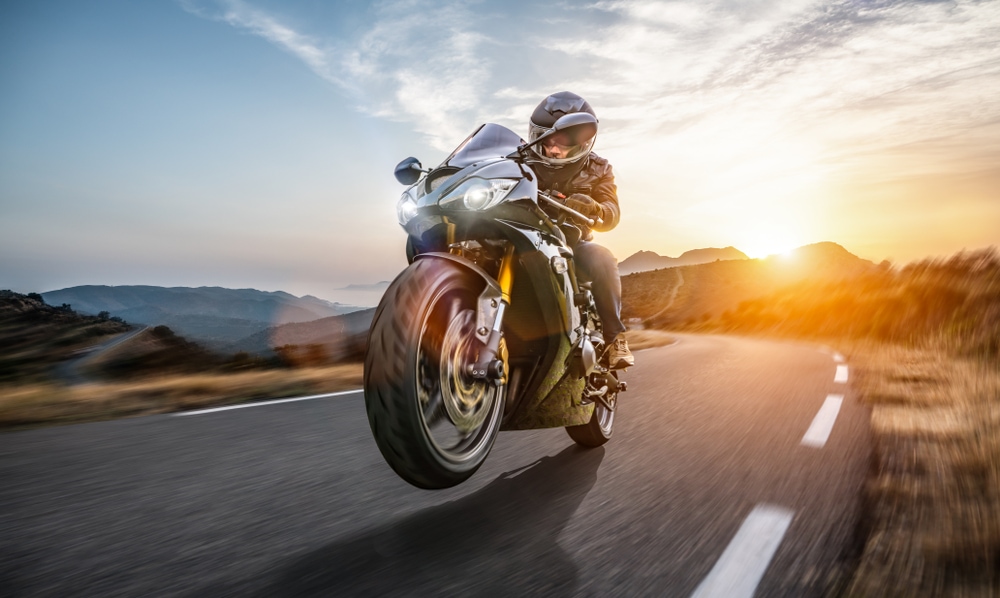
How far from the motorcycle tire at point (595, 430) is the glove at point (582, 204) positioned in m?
1.07

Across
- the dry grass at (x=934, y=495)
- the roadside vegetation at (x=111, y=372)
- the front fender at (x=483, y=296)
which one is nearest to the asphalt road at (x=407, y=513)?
the dry grass at (x=934, y=495)

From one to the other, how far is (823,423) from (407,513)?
11.7ft

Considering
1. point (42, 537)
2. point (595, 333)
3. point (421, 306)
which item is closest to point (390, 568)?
point (421, 306)

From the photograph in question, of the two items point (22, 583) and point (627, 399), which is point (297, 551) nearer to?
point (22, 583)

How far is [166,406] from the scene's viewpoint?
5809mm

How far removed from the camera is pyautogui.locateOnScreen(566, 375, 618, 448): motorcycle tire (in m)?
4.18

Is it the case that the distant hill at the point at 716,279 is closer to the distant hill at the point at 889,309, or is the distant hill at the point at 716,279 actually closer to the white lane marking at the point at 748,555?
the distant hill at the point at 889,309

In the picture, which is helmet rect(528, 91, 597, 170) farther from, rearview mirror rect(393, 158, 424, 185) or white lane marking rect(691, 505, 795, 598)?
white lane marking rect(691, 505, 795, 598)

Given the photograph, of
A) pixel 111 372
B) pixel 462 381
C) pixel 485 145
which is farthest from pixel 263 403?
pixel 485 145

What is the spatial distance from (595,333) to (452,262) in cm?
129

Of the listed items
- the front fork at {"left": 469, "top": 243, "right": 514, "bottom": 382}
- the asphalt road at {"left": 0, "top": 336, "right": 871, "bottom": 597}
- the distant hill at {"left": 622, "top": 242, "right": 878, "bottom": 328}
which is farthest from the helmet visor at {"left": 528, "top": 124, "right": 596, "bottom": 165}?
the distant hill at {"left": 622, "top": 242, "right": 878, "bottom": 328}

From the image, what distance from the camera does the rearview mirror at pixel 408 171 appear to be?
11.5 feet

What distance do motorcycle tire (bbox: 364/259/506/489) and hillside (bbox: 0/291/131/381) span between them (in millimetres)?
5382

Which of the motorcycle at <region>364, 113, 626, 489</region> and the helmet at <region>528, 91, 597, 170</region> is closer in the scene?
the motorcycle at <region>364, 113, 626, 489</region>
